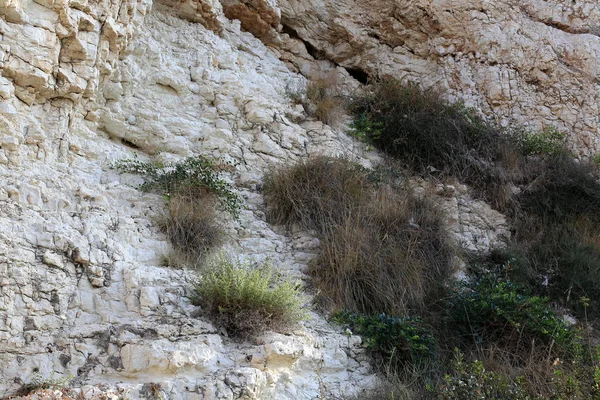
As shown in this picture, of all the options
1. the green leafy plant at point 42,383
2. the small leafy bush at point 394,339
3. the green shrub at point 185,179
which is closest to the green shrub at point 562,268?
the small leafy bush at point 394,339

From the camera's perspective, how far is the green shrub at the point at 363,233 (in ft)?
16.0

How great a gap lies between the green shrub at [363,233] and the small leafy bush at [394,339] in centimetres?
24

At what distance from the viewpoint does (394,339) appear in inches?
175

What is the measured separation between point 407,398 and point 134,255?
80.3 inches

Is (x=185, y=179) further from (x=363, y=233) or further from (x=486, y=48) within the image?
(x=486, y=48)

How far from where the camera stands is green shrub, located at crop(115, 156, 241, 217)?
5.12m

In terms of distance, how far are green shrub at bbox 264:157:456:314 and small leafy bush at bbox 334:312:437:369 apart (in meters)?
0.24

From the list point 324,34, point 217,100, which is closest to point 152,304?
point 217,100

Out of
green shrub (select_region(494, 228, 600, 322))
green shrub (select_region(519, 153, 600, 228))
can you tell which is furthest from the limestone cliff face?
green shrub (select_region(519, 153, 600, 228))

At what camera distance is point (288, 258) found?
5.12 metres

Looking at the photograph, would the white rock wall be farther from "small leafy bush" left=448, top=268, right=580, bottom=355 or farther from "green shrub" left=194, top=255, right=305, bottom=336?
"small leafy bush" left=448, top=268, right=580, bottom=355

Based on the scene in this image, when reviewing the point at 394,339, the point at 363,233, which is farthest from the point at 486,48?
the point at 394,339

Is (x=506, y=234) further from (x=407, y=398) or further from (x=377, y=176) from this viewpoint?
(x=407, y=398)

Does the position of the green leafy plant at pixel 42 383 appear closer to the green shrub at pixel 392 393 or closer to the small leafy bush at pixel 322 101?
the green shrub at pixel 392 393
